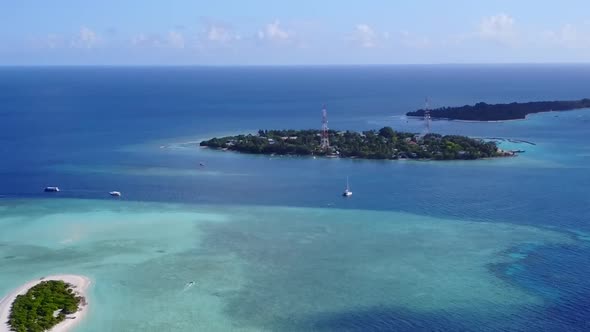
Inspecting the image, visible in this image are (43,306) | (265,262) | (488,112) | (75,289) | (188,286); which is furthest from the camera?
(488,112)

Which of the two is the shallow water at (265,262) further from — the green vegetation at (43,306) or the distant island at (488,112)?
the distant island at (488,112)

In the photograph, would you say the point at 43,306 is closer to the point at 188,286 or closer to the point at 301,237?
the point at 188,286

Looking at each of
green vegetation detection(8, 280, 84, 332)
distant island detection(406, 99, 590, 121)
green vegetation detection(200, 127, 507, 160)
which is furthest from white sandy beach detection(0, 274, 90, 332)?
distant island detection(406, 99, 590, 121)

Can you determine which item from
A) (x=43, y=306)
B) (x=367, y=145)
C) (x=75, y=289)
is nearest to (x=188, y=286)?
A: (x=75, y=289)

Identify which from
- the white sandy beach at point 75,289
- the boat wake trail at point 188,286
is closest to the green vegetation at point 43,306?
the white sandy beach at point 75,289

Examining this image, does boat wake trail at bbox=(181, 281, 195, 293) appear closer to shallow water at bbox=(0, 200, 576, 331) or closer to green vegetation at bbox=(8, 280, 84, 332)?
shallow water at bbox=(0, 200, 576, 331)
